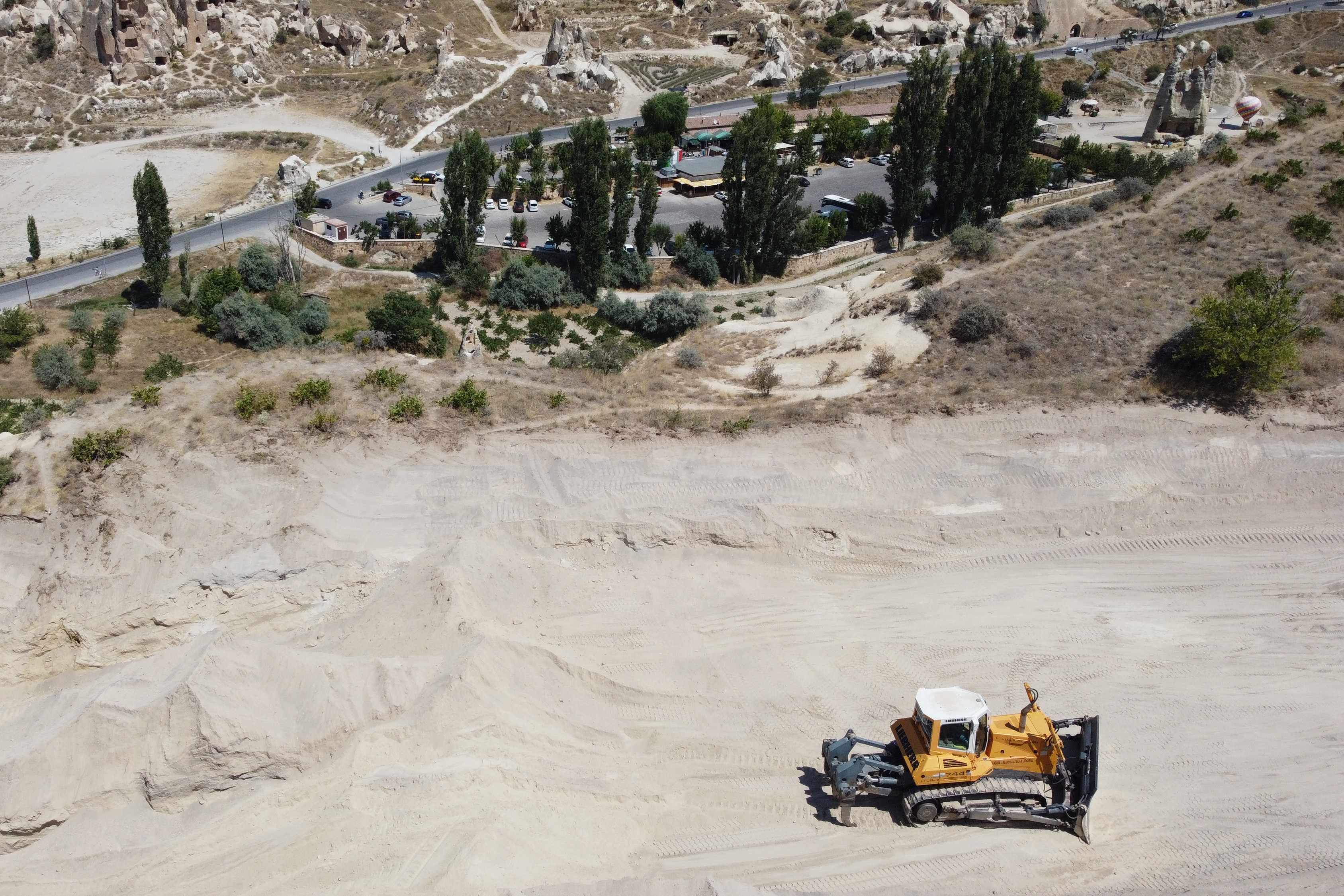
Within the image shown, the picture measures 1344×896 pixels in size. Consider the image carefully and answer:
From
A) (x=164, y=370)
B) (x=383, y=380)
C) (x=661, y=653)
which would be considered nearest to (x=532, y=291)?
(x=164, y=370)

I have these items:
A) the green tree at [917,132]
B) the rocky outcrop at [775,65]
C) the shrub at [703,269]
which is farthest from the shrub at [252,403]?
the rocky outcrop at [775,65]

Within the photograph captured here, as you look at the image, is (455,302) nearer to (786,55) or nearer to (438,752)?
(438,752)

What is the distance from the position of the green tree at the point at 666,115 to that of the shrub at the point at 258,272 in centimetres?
3780

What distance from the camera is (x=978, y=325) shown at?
3338cm

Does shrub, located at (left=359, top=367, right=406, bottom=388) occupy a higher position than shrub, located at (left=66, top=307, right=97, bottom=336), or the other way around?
shrub, located at (left=359, top=367, right=406, bottom=388)

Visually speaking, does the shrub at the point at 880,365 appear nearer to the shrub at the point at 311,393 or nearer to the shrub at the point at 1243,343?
the shrub at the point at 1243,343

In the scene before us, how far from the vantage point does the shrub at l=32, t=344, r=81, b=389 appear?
42281 millimetres

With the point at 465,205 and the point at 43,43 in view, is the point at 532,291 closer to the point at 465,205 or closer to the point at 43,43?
the point at 465,205

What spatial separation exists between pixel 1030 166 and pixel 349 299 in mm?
42694

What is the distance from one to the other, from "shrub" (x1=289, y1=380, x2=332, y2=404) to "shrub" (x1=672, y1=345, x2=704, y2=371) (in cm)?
1545

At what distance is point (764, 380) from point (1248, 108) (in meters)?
66.5

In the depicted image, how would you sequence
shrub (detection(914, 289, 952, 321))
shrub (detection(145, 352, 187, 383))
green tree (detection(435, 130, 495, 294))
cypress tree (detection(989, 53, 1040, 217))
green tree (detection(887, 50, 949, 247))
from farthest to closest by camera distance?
green tree (detection(887, 50, 949, 247)), cypress tree (detection(989, 53, 1040, 217)), green tree (detection(435, 130, 495, 294)), shrub (detection(145, 352, 187, 383)), shrub (detection(914, 289, 952, 321))

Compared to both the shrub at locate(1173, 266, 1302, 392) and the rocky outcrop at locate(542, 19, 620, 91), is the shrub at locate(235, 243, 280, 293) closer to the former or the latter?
the shrub at locate(1173, 266, 1302, 392)

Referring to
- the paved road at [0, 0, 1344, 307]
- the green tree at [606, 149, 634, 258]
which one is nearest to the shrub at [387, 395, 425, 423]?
the green tree at [606, 149, 634, 258]
